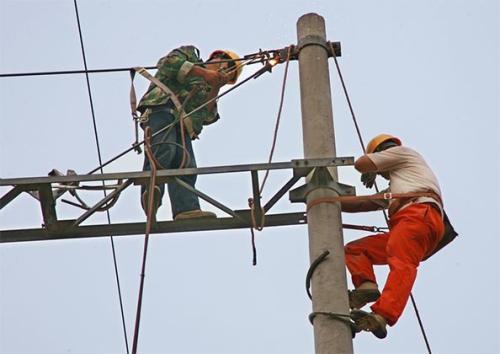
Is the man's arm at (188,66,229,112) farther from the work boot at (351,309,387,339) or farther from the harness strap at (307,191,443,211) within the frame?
the work boot at (351,309,387,339)

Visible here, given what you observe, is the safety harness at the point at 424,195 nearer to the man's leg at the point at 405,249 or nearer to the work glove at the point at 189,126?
the man's leg at the point at 405,249

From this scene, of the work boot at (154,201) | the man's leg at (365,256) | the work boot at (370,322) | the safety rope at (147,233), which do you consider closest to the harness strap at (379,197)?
the man's leg at (365,256)

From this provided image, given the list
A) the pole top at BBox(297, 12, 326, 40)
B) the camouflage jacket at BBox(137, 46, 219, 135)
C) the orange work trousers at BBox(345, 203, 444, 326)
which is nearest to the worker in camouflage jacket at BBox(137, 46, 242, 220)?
the camouflage jacket at BBox(137, 46, 219, 135)

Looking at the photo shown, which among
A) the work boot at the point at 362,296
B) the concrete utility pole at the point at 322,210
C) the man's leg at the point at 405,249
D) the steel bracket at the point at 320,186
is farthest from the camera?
the work boot at the point at 362,296

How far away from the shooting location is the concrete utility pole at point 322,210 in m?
6.52

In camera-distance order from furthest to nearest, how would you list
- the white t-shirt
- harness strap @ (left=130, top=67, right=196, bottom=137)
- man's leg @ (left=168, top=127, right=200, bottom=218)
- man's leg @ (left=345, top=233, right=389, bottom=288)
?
Result: 1. harness strap @ (left=130, top=67, right=196, bottom=137)
2. man's leg @ (left=168, top=127, right=200, bottom=218)
3. the white t-shirt
4. man's leg @ (left=345, top=233, right=389, bottom=288)

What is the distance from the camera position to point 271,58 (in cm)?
833

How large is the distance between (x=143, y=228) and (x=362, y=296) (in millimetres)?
1528

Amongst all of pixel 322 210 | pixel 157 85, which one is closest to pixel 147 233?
pixel 322 210

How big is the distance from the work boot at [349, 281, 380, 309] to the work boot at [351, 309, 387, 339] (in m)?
0.49

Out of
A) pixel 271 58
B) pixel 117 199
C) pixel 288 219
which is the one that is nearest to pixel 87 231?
pixel 117 199

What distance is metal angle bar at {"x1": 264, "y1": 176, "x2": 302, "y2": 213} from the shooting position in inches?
283

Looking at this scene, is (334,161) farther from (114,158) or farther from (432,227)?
(114,158)

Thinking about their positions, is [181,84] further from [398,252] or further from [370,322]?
[370,322]
